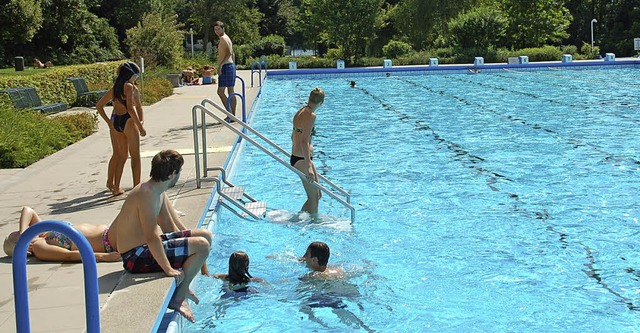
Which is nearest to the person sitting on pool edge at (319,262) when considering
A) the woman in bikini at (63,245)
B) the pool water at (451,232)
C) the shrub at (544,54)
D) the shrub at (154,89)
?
the pool water at (451,232)

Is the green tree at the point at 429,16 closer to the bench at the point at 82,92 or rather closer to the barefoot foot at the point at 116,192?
the bench at the point at 82,92

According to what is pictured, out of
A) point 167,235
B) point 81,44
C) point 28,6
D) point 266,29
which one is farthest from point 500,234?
point 266,29

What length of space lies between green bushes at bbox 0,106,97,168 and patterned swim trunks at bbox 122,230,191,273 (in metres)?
5.51

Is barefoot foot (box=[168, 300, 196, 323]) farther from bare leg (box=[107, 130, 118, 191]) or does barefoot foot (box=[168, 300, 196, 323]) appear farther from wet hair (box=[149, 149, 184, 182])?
bare leg (box=[107, 130, 118, 191])

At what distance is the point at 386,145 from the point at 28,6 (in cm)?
2176

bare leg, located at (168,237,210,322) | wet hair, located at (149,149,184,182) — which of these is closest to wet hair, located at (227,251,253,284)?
bare leg, located at (168,237,210,322)

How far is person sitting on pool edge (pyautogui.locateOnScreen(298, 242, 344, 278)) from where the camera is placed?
19.4ft

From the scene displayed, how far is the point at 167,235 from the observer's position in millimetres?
5230

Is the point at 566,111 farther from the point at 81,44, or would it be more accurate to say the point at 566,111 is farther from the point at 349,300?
the point at 81,44

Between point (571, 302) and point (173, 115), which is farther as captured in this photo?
point (173, 115)

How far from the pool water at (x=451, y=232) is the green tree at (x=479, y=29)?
859 inches

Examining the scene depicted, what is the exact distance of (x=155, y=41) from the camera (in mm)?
26453

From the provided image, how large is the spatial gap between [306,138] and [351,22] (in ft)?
100

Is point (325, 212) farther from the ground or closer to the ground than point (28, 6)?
closer to the ground
